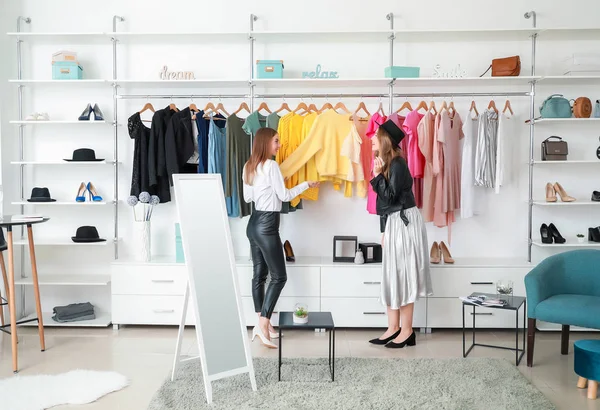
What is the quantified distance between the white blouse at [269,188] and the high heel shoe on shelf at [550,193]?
237 centimetres

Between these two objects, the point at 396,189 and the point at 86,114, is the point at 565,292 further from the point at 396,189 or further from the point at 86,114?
the point at 86,114

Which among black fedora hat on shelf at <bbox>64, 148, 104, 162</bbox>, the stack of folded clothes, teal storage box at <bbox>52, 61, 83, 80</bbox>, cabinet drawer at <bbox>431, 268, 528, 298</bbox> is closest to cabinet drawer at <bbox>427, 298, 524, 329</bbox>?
cabinet drawer at <bbox>431, 268, 528, 298</bbox>

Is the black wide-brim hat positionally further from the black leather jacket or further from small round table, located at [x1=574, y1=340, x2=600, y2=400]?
small round table, located at [x1=574, y1=340, x2=600, y2=400]

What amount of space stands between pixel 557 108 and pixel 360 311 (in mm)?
2486

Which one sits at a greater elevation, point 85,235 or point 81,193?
point 81,193

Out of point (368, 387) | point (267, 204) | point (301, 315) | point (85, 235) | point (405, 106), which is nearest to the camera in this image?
point (368, 387)

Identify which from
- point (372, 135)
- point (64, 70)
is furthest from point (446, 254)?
point (64, 70)

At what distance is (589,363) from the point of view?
11.0 feet

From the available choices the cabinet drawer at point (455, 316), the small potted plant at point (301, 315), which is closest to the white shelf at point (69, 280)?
the small potted plant at point (301, 315)

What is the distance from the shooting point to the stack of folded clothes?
4.97m

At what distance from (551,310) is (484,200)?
1574mm

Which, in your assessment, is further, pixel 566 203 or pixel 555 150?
pixel 555 150

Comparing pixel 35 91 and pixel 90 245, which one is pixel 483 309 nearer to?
pixel 90 245

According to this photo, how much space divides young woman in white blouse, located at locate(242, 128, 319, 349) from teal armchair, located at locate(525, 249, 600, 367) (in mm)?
1838
